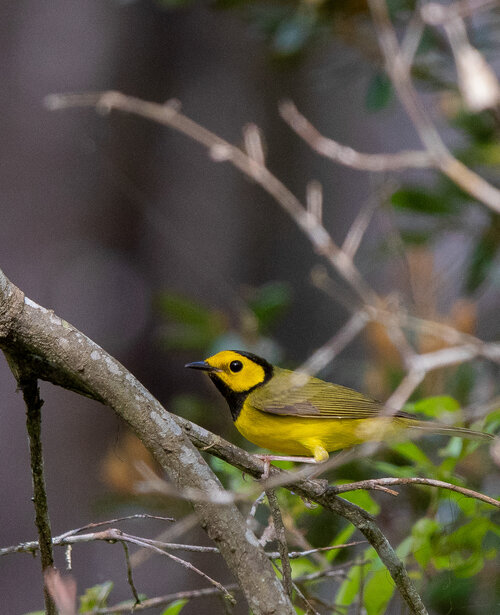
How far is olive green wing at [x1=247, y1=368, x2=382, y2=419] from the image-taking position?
300cm

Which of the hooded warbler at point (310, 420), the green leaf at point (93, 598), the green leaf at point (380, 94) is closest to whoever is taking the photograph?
the green leaf at point (93, 598)

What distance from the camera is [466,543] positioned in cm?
208

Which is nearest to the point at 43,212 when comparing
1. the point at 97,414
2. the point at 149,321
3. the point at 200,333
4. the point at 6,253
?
the point at 6,253

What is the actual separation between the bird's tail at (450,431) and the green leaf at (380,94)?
67.7 inches

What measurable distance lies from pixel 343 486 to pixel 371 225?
5745 mm

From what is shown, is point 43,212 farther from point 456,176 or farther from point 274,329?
point 456,176

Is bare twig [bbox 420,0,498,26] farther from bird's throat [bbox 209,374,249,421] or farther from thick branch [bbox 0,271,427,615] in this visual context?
thick branch [bbox 0,271,427,615]

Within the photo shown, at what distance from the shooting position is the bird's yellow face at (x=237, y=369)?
10.9 feet

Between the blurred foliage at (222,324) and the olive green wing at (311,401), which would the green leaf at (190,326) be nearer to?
the blurred foliage at (222,324)

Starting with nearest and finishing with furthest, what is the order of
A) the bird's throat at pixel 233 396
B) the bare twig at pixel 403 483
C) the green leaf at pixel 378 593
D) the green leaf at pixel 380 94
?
the bare twig at pixel 403 483 < the green leaf at pixel 378 593 < the bird's throat at pixel 233 396 < the green leaf at pixel 380 94

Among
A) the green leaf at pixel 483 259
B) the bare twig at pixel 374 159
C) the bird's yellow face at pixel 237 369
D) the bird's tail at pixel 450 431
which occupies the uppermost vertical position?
the bare twig at pixel 374 159

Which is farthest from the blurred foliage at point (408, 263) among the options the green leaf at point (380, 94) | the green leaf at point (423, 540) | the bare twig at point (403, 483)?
the bare twig at point (403, 483)

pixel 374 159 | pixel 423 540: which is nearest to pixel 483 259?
pixel 374 159

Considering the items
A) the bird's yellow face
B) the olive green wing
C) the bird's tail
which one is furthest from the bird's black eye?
the bird's tail
